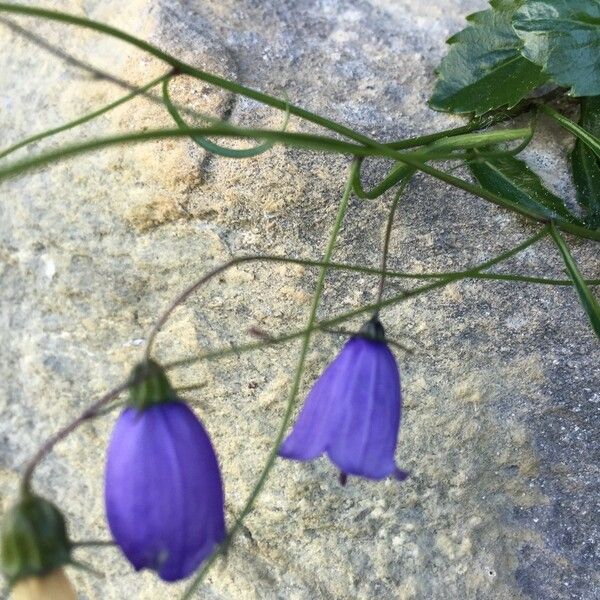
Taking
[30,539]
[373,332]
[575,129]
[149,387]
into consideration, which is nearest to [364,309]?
[373,332]

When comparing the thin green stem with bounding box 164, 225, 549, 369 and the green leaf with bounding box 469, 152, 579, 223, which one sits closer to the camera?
the thin green stem with bounding box 164, 225, 549, 369

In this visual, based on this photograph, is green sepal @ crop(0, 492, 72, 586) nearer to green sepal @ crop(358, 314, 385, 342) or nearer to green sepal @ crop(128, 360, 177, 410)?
green sepal @ crop(128, 360, 177, 410)

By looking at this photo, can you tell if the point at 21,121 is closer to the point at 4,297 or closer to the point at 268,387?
the point at 4,297

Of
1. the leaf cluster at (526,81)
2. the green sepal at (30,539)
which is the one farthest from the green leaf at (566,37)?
the green sepal at (30,539)

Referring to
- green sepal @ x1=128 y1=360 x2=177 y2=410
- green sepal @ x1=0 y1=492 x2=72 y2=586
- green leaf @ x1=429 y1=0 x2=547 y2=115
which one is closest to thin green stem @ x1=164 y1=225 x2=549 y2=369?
green sepal @ x1=128 y1=360 x2=177 y2=410

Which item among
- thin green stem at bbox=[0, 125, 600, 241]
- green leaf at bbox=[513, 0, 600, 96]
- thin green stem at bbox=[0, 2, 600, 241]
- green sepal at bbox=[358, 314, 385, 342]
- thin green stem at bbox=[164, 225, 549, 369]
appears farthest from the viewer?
green leaf at bbox=[513, 0, 600, 96]

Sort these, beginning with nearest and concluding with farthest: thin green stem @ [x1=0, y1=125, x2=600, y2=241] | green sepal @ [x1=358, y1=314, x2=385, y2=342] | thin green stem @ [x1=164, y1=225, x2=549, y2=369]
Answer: thin green stem @ [x1=0, y1=125, x2=600, y2=241], thin green stem @ [x1=164, y1=225, x2=549, y2=369], green sepal @ [x1=358, y1=314, x2=385, y2=342]

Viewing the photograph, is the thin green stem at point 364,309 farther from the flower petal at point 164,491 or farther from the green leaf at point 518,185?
the green leaf at point 518,185
